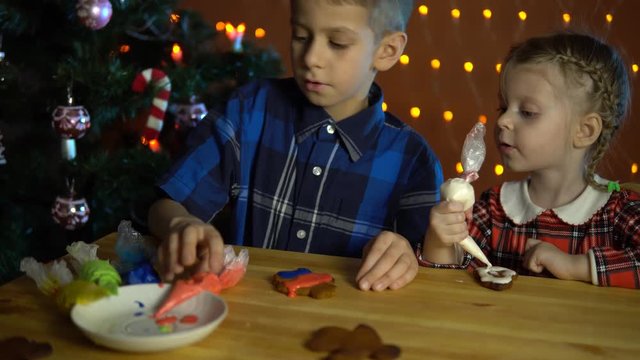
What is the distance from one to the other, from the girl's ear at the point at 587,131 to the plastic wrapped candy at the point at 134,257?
0.87 meters

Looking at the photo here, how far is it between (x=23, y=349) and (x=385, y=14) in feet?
3.15

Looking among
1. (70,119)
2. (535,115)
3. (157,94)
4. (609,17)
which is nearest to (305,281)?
(535,115)

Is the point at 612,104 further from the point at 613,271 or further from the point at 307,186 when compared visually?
the point at 307,186

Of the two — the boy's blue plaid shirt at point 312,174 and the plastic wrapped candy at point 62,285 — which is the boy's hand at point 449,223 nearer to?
the boy's blue plaid shirt at point 312,174

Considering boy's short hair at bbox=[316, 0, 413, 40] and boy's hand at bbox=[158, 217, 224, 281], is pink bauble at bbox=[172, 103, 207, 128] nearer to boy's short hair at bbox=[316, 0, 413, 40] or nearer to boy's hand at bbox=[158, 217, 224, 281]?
boy's short hair at bbox=[316, 0, 413, 40]

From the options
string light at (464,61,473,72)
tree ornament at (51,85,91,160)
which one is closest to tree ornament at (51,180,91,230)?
tree ornament at (51,85,91,160)

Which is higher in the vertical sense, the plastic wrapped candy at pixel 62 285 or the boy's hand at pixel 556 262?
the boy's hand at pixel 556 262

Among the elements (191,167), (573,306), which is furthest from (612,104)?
(191,167)

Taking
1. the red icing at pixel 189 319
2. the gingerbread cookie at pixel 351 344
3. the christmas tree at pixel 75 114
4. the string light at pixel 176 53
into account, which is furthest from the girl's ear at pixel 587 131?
the string light at pixel 176 53

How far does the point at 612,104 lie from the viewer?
1422 mm

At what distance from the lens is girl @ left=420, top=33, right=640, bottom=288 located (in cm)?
137

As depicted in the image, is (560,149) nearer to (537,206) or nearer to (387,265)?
(537,206)

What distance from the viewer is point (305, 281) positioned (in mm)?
946

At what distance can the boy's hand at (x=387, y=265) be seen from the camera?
0.98 meters
